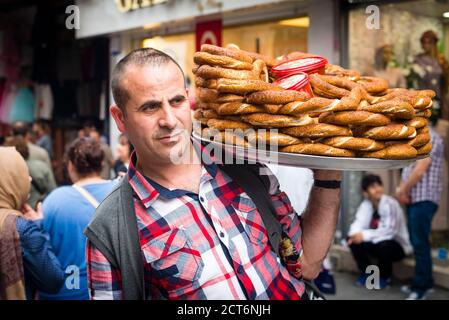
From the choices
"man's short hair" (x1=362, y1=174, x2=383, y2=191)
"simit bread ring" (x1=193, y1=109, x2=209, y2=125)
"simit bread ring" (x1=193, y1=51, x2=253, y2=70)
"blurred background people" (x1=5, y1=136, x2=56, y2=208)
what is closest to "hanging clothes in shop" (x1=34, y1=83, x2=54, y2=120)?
"blurred background people" (x1=5, y1=136, x2=56, y2=208)

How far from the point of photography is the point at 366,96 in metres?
2.00

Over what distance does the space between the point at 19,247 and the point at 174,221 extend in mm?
1388

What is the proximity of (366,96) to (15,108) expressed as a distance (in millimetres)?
11823

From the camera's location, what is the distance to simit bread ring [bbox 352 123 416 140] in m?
1.88

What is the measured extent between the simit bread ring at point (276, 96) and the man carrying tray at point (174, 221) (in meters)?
0.25

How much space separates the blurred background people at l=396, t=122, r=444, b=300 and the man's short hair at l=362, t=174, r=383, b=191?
1.95 feet

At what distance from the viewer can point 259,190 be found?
2021 mm

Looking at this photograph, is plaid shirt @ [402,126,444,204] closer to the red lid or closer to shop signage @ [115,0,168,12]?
the red lid

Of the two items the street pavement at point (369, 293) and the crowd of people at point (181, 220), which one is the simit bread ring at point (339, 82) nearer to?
the crowd of people at point (181, 220)

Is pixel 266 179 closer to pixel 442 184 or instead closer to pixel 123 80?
pixel 123 80

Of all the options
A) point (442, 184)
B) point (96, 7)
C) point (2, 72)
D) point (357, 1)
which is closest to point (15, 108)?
point (2, 72)

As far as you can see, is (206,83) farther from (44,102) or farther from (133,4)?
(44,102)

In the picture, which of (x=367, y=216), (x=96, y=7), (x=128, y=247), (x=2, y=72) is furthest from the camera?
(x=2, y=72)

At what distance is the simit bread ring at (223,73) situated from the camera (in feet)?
6.22
